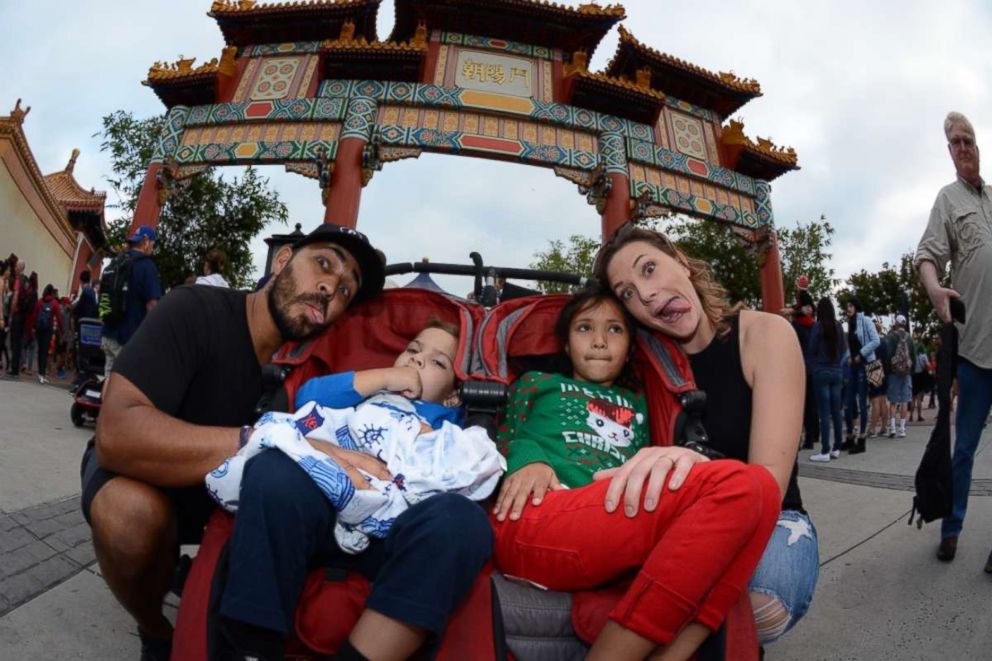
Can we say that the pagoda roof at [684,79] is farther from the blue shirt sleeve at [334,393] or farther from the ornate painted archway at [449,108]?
the blue shirt sleeve at [334,393]

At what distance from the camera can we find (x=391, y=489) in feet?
4.42

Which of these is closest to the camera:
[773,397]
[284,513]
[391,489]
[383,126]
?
[284,513]

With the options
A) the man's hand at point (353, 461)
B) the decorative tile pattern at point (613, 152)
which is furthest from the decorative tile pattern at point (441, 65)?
the man's hand at point (353, 461)

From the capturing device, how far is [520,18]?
12922 mm

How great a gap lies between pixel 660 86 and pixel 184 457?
15266 mm

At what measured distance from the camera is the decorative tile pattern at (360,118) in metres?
11.6

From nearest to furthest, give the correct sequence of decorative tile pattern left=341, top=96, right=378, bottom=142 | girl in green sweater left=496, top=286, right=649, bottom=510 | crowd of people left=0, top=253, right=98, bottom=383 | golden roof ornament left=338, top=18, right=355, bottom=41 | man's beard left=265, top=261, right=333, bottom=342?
girl in green sweater left=496, top=286, right=649, bottom=510 → man's beard left=265, top=261, right=333, bottom=342 → crowd of people left=0, top=253, right=98, bottom=383 → decorative tile pattern left=341, top=96, right=378, bottom=142 → golden roof ornament left=338, top=18, right=355, bottom=41

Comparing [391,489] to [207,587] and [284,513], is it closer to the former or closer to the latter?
[284,513]

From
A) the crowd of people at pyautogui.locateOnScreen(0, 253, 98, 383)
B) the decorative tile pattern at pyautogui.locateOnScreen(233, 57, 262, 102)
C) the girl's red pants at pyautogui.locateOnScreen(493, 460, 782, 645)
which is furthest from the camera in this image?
the decorative tile pattern at pyautogui.locateOnScreen(233, 57, 262, 102)

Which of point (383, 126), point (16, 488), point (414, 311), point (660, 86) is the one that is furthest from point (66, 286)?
point (414, 311)

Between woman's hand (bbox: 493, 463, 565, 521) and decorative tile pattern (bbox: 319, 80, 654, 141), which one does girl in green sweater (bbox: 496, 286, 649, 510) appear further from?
decorative tile pattern (bbox: 319, 80, 654, 141)

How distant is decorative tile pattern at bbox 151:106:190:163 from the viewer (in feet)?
40.8

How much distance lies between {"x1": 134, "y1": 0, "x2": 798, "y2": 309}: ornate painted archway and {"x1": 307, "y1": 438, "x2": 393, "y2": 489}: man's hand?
1046cm

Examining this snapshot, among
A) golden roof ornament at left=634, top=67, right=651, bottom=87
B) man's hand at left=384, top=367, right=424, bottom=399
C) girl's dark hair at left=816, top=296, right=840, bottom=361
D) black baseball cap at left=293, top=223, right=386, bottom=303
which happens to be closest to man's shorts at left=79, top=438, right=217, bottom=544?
man's hand at left=384, top=367, right=424, bottom=399
